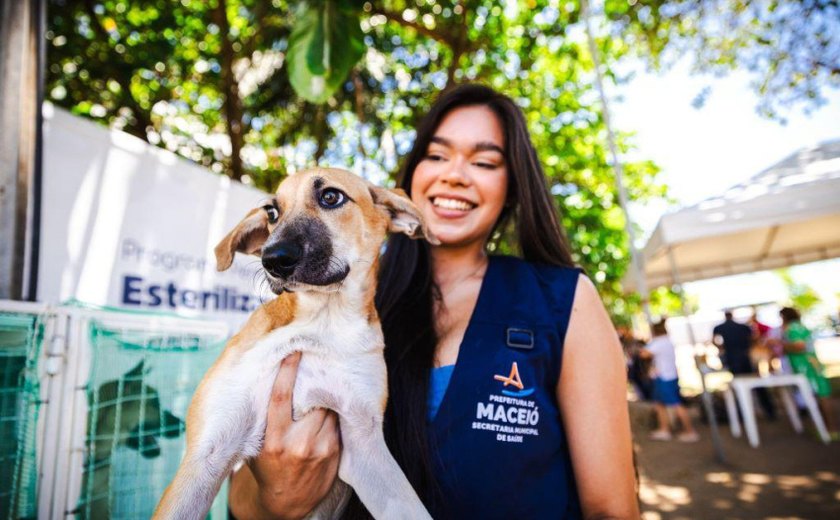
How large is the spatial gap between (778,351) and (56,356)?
12.5 metres

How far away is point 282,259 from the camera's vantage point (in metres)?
1.79

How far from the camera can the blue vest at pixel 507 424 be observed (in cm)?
174

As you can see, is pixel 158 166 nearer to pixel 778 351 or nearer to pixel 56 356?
pixel 56 356

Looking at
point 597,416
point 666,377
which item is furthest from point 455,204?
point 666,377

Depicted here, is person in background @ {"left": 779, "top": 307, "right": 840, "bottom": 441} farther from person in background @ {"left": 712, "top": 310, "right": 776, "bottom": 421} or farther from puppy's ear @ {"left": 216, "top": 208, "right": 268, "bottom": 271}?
puppy's ear @ {"left": 216, "top": 208, "right": 268, "bottom": 271}

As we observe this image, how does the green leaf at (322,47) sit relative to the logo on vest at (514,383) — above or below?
above

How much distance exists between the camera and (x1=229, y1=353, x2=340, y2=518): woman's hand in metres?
1.74

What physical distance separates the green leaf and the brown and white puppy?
1.34 metres

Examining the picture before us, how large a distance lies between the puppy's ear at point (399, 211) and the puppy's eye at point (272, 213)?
50 cm

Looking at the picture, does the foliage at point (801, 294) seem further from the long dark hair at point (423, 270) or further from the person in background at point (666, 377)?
the long dark hair at point (423, 270)

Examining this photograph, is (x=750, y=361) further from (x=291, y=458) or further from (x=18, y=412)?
(x=18, y=412)

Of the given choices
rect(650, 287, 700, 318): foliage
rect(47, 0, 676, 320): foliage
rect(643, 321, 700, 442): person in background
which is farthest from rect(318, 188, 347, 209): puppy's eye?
rect(643, 321, 700, 442): person in background

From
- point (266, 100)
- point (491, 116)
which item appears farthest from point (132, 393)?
point (266, 100)

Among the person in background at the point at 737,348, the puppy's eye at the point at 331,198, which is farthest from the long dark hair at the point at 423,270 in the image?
the person in background at the point at 737,348
